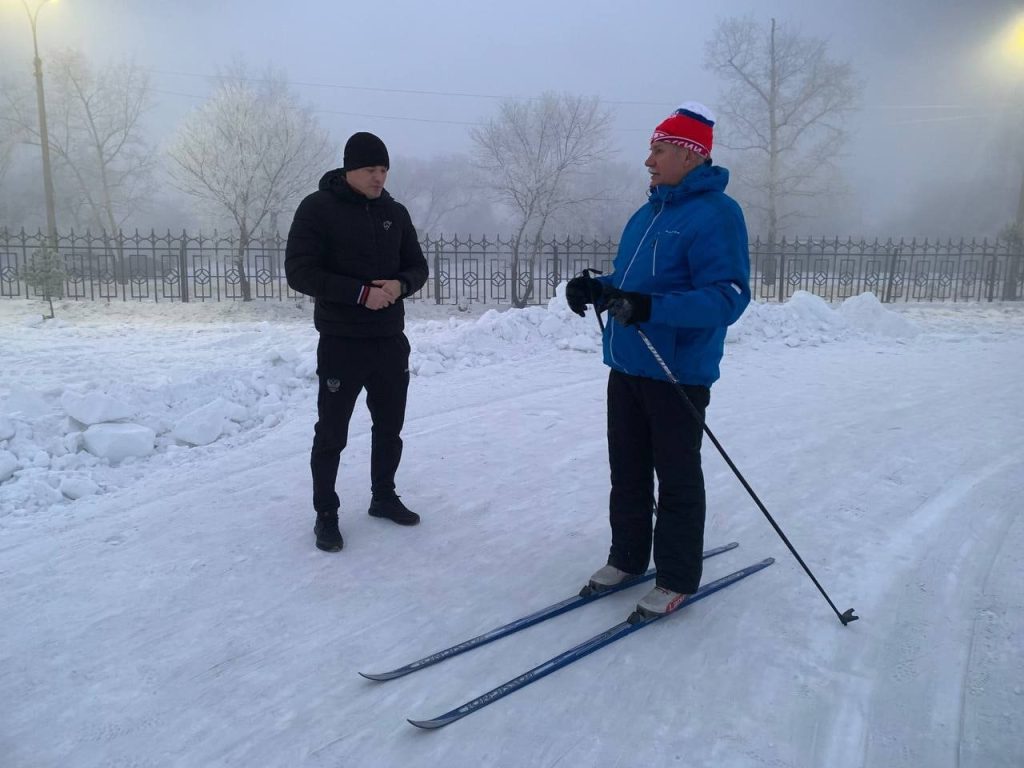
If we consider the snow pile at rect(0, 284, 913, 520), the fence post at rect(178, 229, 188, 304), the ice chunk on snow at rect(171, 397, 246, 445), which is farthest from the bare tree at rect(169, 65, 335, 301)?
the ice chunk on snow at rect(171, 397, 246, 445)

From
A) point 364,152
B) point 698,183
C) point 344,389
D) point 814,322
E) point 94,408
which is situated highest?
point 364,152

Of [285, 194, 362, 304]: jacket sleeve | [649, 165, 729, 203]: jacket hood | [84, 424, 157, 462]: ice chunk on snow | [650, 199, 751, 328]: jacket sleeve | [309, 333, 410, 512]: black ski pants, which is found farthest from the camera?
[84, 424, 157, 462]: ice chunk on snow

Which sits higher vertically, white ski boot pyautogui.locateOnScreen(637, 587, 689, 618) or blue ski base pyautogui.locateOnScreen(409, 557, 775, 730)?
white ski boot pyautogui.locateOnScreen(637, 587, 689, 618)

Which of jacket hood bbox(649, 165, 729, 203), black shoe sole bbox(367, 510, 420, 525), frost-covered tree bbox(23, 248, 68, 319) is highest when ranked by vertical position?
jacket hood bbox(649, 165, 729, 203)

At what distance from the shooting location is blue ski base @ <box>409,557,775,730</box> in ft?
7.69

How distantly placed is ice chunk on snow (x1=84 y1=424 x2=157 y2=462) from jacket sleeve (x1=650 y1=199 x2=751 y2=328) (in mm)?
3828

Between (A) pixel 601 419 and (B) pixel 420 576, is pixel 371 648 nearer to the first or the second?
(B) pixel 420 576

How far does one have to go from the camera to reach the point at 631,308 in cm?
275

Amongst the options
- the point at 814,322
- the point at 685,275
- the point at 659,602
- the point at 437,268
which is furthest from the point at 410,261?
the point at 437,268

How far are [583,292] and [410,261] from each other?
1250 mm

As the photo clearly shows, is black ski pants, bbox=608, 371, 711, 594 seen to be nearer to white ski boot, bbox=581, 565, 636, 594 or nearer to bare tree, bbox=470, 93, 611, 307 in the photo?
white ski boot, bbox=581, 565, 636, 594

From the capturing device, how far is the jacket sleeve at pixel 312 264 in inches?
136

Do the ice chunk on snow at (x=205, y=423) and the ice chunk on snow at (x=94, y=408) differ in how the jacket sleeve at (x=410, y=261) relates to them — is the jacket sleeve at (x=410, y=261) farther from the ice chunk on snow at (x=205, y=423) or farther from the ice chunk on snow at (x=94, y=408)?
the ice chunk on snow at (x=94, y=408)

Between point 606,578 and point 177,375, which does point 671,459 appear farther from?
point 177,375
